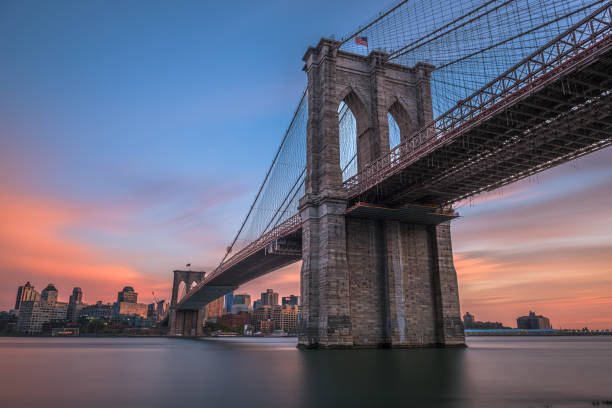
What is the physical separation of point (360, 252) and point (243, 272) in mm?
28897

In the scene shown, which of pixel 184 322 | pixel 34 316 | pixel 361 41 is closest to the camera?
pixel 361 41

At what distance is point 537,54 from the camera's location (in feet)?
50.9

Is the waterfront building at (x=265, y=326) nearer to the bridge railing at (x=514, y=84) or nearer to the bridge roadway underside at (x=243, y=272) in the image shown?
the bridge roadway underside at (x=243, y=272)

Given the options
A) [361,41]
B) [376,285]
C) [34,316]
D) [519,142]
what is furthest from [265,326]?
[519,142]

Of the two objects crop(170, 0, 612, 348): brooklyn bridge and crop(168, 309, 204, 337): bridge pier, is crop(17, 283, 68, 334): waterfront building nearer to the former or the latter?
crop(168, 309, 204, 337): bridge pier

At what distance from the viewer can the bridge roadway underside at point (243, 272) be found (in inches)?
1583

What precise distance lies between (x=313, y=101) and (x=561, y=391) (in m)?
26.4

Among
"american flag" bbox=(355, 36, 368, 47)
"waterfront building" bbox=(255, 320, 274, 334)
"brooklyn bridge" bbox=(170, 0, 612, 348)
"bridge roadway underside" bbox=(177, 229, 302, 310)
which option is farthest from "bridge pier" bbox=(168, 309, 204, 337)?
"waterfront building" bbox=(255, 320, 274, 334)

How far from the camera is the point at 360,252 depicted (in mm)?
29641

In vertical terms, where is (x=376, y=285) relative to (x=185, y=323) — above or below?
above

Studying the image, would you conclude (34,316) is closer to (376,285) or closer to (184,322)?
(184,322)

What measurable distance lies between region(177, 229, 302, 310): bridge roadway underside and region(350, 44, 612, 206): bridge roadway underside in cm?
1118

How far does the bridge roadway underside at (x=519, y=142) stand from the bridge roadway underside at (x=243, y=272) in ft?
36.7

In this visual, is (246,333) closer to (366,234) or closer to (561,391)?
(366,234)
